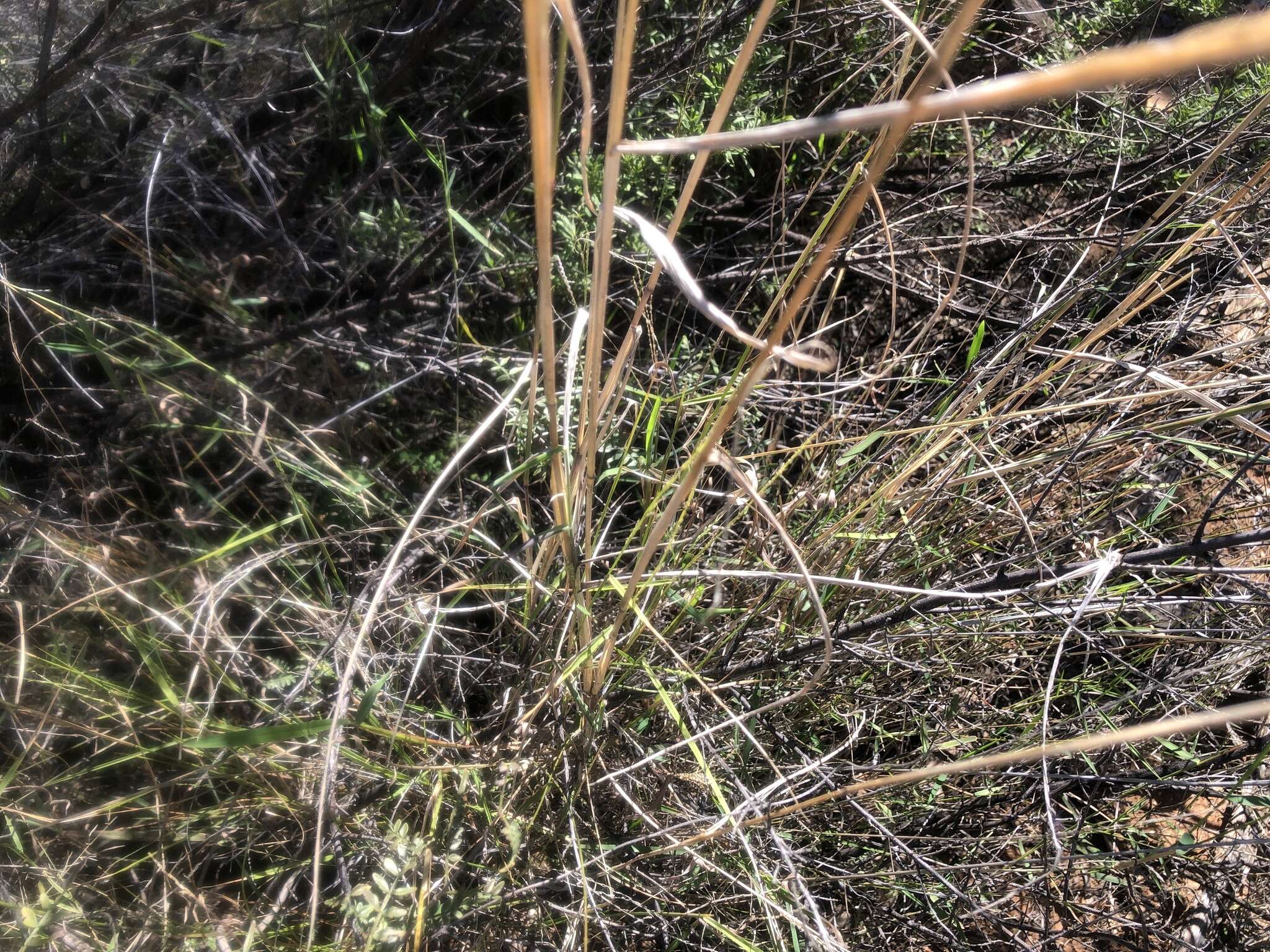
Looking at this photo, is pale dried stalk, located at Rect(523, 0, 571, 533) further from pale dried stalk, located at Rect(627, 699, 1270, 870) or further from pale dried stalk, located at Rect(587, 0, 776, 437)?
pale dried stalk, located at Rect(627, 699, 1270, 870)

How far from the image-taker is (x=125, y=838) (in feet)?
4.04

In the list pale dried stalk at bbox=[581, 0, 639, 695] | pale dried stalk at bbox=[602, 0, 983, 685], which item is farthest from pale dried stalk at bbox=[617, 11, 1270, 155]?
pale dried stalk at bbox=[581, 0, 639, 695]

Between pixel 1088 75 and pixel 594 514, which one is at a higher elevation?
pixel 1088 75

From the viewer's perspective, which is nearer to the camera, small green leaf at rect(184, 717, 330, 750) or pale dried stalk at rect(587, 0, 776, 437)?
pale dried stalk at rect(587, 0, 776, 437)

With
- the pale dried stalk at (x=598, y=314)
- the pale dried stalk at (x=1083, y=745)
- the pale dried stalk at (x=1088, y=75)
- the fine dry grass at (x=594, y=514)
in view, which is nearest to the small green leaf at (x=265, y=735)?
the fine dry grass at (x=594, y=514)

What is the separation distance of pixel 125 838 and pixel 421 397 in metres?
0.87

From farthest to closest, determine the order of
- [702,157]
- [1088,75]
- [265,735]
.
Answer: [265,735] < [702,157] < [1088,75]

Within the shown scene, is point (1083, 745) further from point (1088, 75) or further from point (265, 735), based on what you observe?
point (265, 735)

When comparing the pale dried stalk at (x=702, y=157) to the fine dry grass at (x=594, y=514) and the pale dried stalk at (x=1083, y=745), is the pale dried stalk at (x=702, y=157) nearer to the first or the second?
the fine dry grass at (x=594, y=514)

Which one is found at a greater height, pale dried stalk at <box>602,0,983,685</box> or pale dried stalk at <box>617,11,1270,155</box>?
pale dried stalk at <box>617,11,1270,155</box>

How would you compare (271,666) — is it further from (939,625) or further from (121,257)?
(939,625)

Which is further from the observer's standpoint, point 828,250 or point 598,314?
point 598,314

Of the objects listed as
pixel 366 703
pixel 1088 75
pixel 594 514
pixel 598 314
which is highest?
pixel 1088 75

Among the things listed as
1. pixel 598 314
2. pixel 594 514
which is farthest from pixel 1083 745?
pixel 594 514
